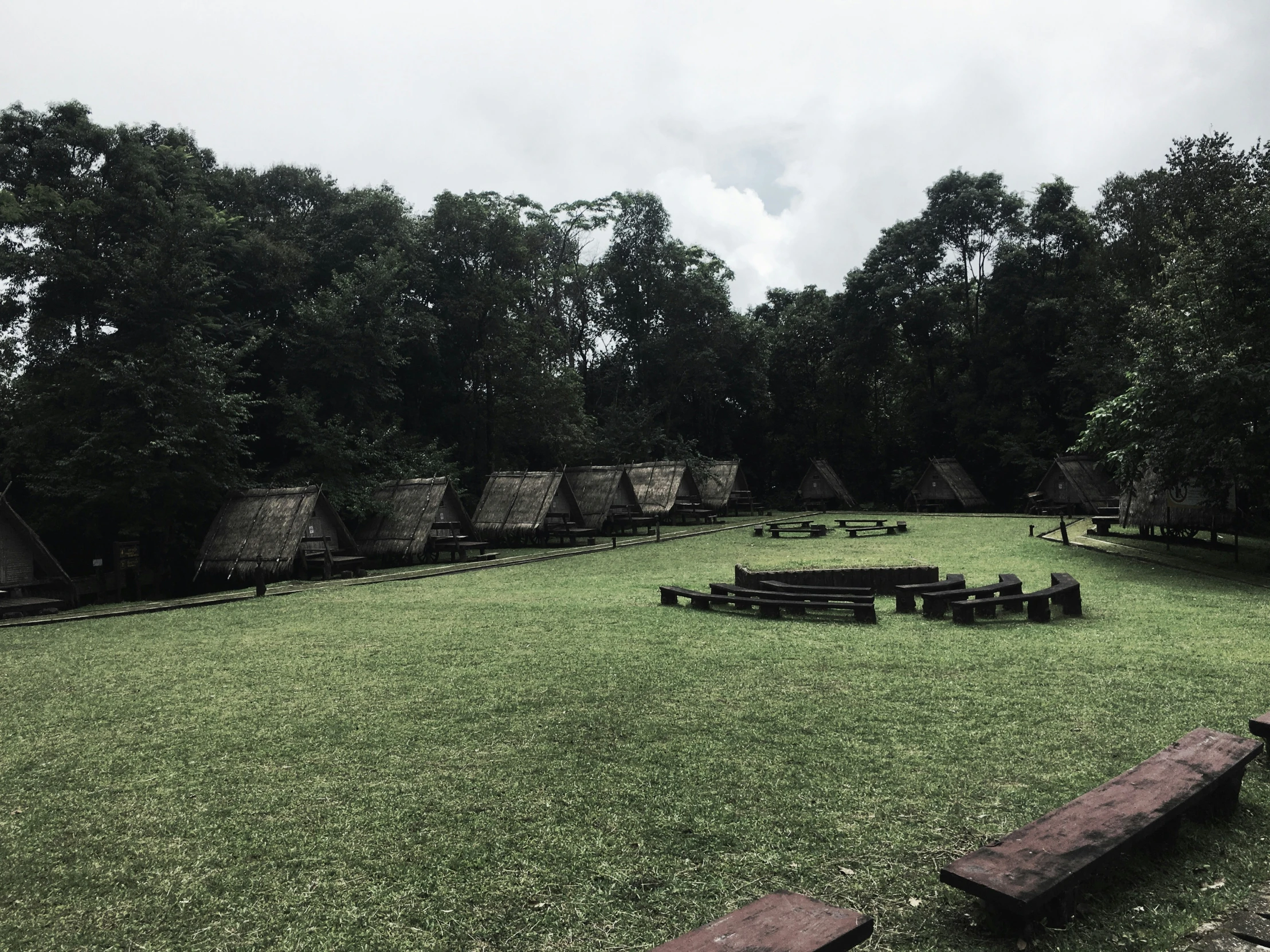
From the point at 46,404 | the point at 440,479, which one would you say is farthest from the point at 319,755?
the point at 46,404

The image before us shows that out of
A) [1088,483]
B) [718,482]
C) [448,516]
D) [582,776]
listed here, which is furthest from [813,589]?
[718,482]

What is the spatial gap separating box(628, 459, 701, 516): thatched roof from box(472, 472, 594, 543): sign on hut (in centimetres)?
514

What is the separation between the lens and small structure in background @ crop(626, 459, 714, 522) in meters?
29.9

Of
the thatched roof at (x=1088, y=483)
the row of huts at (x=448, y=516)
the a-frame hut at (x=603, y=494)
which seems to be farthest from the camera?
the thatched roof at (x=1088, y=483)

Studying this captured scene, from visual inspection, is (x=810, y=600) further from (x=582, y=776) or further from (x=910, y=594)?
(x=582, y=776)

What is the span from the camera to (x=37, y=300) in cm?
1997

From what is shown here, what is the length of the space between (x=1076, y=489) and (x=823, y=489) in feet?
40.3

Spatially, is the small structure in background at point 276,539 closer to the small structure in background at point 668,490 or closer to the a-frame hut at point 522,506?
the a-frame hut at point 522,506

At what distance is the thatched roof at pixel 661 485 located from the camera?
2983cm

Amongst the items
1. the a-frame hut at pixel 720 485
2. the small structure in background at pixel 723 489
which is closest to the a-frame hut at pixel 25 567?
the a-frame hut at pixel 720 485

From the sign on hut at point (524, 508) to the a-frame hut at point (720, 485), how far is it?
10.2 meters

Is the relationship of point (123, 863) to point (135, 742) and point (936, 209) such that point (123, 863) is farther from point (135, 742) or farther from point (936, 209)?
point (936, 209)

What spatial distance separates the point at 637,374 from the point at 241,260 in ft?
70.8

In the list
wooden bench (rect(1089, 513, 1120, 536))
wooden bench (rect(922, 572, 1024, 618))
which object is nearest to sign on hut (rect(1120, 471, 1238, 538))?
wooden bench (rect(1089, 513, 1120, 536))
